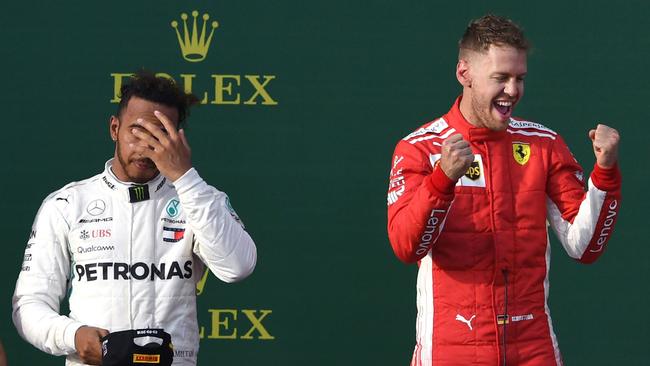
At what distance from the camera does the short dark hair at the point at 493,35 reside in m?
2.45

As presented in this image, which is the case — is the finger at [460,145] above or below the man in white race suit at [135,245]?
above

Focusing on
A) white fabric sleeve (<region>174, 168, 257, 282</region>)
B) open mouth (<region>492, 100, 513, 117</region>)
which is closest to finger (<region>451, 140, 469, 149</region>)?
open mouth (<region>492, 100, 513, 117</region>)

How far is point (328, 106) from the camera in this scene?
331cm

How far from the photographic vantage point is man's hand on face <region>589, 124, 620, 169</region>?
237 centimetres

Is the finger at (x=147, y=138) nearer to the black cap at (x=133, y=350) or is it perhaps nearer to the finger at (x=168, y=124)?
the finger at (x=168, y=124)

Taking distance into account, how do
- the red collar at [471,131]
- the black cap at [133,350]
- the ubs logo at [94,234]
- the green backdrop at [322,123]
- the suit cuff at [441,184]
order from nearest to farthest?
the black cap at [133,350]
the suit cuff at [441,184]
the ubs logo at [94,234]
the red collar at [471,131]
the green backdrop at [322,123]

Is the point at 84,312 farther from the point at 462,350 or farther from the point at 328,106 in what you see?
the point at 328,106

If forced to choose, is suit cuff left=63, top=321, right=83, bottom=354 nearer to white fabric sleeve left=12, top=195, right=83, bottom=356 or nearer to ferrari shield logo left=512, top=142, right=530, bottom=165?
white fabric sleeve left=12, top=195, right=83, bottom=356

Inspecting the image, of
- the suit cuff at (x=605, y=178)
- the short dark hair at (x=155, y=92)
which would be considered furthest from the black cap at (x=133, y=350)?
the suit cuff at (x=605, y=178)

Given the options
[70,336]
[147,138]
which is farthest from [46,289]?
[147,138]

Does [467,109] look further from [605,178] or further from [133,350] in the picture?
[133,350]

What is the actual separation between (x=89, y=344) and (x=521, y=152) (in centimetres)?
105

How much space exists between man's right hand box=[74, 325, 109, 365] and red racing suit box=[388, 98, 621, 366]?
652mm

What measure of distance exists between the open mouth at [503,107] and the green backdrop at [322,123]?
0.84m
